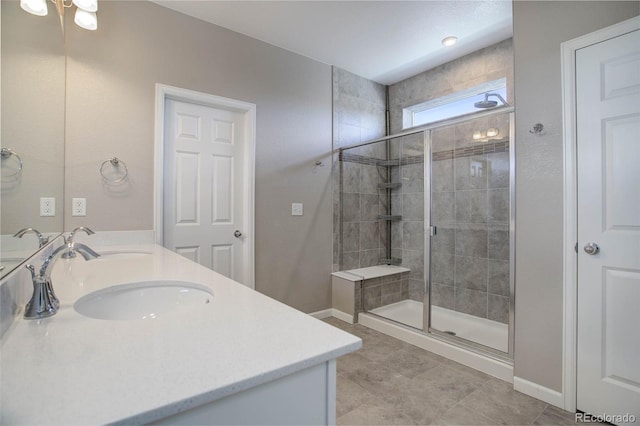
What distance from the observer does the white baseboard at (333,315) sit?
3.19 m

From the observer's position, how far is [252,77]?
286 centimetres

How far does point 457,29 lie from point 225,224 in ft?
8.47

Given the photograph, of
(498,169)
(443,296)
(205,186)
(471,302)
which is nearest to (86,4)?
(205,186)

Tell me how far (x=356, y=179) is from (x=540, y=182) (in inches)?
74.9

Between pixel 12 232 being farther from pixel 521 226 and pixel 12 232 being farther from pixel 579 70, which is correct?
pixel 579 70

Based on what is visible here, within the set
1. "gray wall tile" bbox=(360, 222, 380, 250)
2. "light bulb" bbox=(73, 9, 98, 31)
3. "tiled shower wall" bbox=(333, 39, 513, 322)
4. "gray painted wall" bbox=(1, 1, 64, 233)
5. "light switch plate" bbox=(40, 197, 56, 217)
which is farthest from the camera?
"gray wall tile" bbox=(360, 222, 380, 250)

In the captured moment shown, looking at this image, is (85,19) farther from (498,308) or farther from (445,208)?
(498,308)

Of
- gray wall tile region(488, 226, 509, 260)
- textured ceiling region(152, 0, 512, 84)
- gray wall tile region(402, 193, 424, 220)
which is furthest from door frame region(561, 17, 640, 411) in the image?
gray wall tile region(402, 193, 424, 220)

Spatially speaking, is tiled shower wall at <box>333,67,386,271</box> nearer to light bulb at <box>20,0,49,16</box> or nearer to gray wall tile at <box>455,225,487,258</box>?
gray wall tile at <box>455,225,487,258</box>

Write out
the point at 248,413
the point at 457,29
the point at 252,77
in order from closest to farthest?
the point at 248,413 → the point at 457,29 → the point at 252,77

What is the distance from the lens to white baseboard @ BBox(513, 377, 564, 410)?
70.9 inches

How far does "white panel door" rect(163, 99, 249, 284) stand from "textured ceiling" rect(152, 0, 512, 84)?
0.75 m

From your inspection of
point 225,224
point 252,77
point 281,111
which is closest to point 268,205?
point 225,224

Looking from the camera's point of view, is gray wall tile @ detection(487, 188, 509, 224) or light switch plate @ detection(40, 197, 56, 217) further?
gray wall tile @ detection(487, 188, 509, 224)
